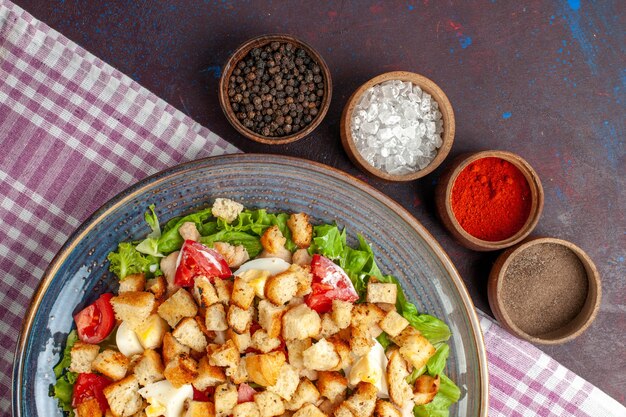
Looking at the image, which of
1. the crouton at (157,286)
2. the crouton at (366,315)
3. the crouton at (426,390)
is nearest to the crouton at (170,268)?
the crouton at (157,286)

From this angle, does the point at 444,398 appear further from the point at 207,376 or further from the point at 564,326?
the point at 207,376

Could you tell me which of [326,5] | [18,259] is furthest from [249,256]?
[326,5]

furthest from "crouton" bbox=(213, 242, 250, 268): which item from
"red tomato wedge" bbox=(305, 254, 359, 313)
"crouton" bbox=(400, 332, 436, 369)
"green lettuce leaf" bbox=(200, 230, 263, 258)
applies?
"crouton" bbox=(400, 332, 436, 369)

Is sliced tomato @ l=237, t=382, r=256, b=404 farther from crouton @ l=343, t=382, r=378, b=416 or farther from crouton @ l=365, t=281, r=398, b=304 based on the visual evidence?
crouton @ l=365, t=281, r=398, b=304

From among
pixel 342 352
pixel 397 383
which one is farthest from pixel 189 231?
pixel 397 383

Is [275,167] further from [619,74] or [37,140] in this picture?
[619,74]

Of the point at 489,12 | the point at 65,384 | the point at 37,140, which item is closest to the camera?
the point at 65,384
